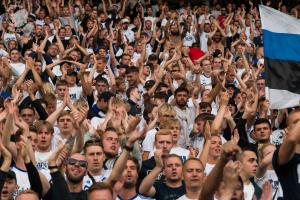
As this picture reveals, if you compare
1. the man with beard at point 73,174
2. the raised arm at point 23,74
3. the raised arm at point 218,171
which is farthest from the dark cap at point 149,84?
the raised arm at point 218,171

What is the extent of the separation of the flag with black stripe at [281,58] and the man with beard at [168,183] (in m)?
1.06

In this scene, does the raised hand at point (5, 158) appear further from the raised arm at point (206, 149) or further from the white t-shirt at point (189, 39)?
the white t-shirt at point (189, 39)

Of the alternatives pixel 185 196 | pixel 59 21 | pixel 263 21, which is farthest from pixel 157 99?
pixel 59 21

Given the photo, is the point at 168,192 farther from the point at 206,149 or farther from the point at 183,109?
the point at 183,109

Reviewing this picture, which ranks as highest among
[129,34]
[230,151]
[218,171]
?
[230,151]

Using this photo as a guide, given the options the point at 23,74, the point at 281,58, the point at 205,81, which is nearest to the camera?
the point at 281,58

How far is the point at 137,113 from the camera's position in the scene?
10.9m

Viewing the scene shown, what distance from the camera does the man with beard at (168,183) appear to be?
734 centimetres

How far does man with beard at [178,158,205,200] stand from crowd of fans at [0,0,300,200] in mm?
11

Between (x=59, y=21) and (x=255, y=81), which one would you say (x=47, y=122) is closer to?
(x=255, y=81)

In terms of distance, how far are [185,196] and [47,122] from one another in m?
2.30

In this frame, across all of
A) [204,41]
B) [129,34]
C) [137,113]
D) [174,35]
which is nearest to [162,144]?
[137,113]

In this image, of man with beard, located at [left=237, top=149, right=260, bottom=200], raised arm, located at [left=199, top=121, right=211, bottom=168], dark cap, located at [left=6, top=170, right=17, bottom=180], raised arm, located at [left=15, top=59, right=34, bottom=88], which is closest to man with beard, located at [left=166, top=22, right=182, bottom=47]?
raised arm, located at [left=15, top=59, right=34, bottom=88]

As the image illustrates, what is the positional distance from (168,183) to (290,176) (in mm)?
2160
